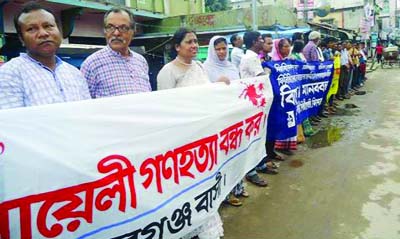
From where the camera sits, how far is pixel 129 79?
2295 mm

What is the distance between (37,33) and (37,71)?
20cm

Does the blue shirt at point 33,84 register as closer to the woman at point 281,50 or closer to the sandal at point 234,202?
the sandal at point 234,202

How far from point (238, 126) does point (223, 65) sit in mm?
1049

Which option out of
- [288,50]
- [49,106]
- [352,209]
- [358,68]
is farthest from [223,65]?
[358,68]

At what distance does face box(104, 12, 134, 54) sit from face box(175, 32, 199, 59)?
21.9 inches

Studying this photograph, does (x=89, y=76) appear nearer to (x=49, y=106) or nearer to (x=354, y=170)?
(x=49, y=106)

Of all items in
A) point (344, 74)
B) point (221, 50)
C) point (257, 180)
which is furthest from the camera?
point (344, 74)

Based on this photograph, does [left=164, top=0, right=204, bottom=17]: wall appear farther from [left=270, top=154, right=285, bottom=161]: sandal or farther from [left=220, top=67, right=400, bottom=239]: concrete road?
[left=270, top=154, right=285, bottom=161]: sandal

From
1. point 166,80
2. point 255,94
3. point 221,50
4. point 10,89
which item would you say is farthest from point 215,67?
point 10,89

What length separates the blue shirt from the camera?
5.32 ft

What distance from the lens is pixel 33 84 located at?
5.59 ft

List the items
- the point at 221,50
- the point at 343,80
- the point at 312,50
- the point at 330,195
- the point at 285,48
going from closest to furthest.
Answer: the point at 330,195 → the point at 221,50 → the point at 285,48 → the point at 312,50 → the point at 343,80

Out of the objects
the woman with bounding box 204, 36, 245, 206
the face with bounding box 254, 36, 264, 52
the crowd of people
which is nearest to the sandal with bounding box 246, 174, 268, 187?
the crowd of people

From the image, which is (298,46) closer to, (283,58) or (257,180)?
(283,58)
